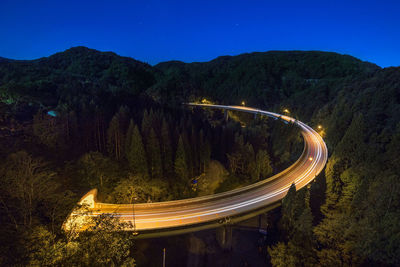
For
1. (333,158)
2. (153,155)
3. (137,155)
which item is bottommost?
(333,158)

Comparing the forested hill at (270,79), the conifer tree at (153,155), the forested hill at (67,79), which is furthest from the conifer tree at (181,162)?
the forested hill at (270,79)

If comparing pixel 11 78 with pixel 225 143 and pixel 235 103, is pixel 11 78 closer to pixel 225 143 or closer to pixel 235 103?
pixel 225 143

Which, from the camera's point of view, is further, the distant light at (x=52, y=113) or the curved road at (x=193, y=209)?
the distant light at (x=52, y=113)

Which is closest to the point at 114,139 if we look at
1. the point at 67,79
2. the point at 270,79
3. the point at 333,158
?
the point at 333,158

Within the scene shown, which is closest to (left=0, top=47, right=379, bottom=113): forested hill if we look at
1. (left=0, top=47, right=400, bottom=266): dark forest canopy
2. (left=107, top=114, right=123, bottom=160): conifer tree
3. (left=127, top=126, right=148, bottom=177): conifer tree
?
(left=0, top=47, right=400, bottom=266): dark forest canopy

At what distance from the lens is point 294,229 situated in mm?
30312

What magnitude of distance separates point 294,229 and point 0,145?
158 feet

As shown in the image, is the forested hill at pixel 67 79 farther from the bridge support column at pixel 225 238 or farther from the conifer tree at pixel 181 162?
the bridge support column at pixel 225 238

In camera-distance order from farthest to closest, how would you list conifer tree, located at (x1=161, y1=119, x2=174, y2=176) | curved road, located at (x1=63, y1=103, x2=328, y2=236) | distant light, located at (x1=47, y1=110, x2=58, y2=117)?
distant light, located at (x1=47, y1=110, x2=58, y2=117), conifer tree, located at (x1=161, y1=119, x2=174, y2=176), curved road, located at (x1=63, y1=103, x2=328, y2=236)

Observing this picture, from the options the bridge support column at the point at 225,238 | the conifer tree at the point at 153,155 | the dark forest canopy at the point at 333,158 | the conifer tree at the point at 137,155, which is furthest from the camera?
the conifer tree at the point at 153,155

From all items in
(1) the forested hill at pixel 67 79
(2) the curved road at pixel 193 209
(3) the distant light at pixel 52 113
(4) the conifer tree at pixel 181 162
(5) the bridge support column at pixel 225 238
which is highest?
(1) the forested hill at pixel 67 79

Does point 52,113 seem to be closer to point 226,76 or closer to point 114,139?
point 114,139

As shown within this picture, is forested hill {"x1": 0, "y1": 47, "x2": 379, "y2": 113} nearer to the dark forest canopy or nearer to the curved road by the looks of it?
the dark forest canopy

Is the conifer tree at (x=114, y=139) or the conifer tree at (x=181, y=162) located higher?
the conifer tree at (x=114, y=139)
